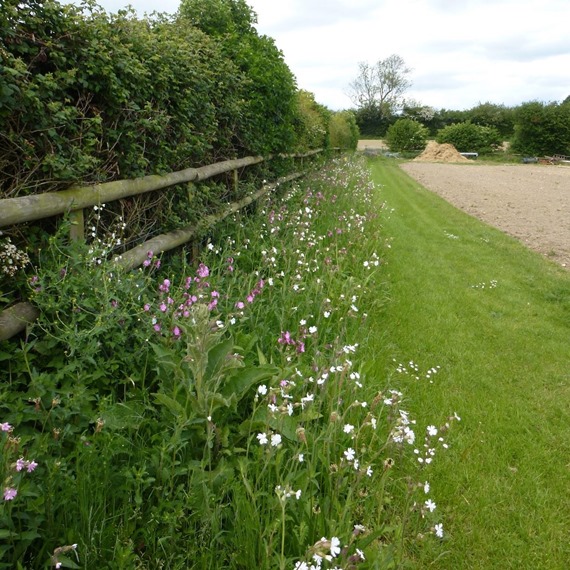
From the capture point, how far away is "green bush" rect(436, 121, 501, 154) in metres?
50.6

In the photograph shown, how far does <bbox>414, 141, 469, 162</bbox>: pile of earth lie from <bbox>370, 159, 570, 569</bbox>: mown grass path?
1588 inches

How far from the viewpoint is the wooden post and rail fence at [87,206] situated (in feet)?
7.34

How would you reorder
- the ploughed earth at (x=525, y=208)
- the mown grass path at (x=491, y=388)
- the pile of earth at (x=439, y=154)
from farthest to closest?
the pile of earth at (x=439, y=154)
the ploughed earth at (x=525, y=208)
the mown grass path at (x=491, y=388)

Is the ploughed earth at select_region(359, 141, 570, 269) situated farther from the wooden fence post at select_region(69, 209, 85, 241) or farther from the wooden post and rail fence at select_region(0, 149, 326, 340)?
the wooden fence post at select_region(69, 209, 85, 241)

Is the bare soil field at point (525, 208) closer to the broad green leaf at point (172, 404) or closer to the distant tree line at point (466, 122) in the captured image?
the broad green leaf at point (172, 404)

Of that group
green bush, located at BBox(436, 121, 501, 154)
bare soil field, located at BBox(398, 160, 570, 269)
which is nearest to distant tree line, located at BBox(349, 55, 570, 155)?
green bush, located at BBox(436, 121, 501, 154)

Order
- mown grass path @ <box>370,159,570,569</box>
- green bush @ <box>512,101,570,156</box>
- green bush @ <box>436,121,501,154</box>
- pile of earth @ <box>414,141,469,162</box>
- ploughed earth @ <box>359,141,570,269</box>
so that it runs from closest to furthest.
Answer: mown grass path @ <box>370,159,570,569</box> < ploughed earth @ <box>359,141,570,269</box> < pile of earth @ <box>414,141,469,162</box> < green bush @ <box>512,101,570,156</box> < green bush @ <box>436,121,501,154</box>

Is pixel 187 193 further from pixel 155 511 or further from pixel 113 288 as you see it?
pixel 155 511

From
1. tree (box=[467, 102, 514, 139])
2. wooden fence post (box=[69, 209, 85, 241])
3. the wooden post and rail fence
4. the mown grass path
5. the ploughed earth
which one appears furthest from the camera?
tree (box=[467, 102, 514, 139])

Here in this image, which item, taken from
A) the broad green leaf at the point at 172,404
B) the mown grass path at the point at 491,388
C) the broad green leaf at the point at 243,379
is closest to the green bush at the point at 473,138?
the mown grass path at the point at 491,388

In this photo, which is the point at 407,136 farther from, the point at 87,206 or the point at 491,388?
the point at 87,206

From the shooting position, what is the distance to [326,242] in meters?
6.36

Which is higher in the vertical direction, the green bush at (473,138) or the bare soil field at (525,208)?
the green bush at (473,138)

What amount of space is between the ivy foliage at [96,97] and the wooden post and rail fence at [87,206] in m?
0.11
